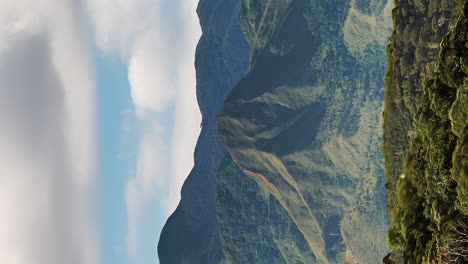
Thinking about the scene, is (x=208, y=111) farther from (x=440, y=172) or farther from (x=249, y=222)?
(x=440, y=172)

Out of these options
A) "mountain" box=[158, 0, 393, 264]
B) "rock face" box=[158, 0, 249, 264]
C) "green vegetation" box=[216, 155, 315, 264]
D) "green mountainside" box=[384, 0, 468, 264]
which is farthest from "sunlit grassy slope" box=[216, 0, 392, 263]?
"green mountainside" box=[384, 0, 468, 264]

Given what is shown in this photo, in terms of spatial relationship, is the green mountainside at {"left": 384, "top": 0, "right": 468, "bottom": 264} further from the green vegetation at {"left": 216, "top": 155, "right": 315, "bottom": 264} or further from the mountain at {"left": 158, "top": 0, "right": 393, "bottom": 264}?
the green vegetation at {"left": 216, "top": 155, "right": 315, "bottom": 264}

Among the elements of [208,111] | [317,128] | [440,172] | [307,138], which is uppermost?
[208,111]

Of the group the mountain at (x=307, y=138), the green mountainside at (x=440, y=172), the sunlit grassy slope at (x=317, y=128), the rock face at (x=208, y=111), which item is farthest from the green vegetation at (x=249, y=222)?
the green mountainside at (x=440, y=172)

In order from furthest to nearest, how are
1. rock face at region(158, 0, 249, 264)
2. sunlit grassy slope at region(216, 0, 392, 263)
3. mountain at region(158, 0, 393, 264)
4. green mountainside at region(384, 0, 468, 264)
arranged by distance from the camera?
rock face at region(158, 0, 249, 264) → mountain at region(158, 0, 393, 264) → sunlit grassy slope at region(216, 0, 392, 263) → green mountainside at region(384, 0, 468, 264)

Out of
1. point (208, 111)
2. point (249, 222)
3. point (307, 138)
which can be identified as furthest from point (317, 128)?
point (208, 111)

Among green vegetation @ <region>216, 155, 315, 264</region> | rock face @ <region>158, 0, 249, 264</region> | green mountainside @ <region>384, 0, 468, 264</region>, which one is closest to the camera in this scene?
green mountainside @ <region>384, 0, 468, 264</region>
